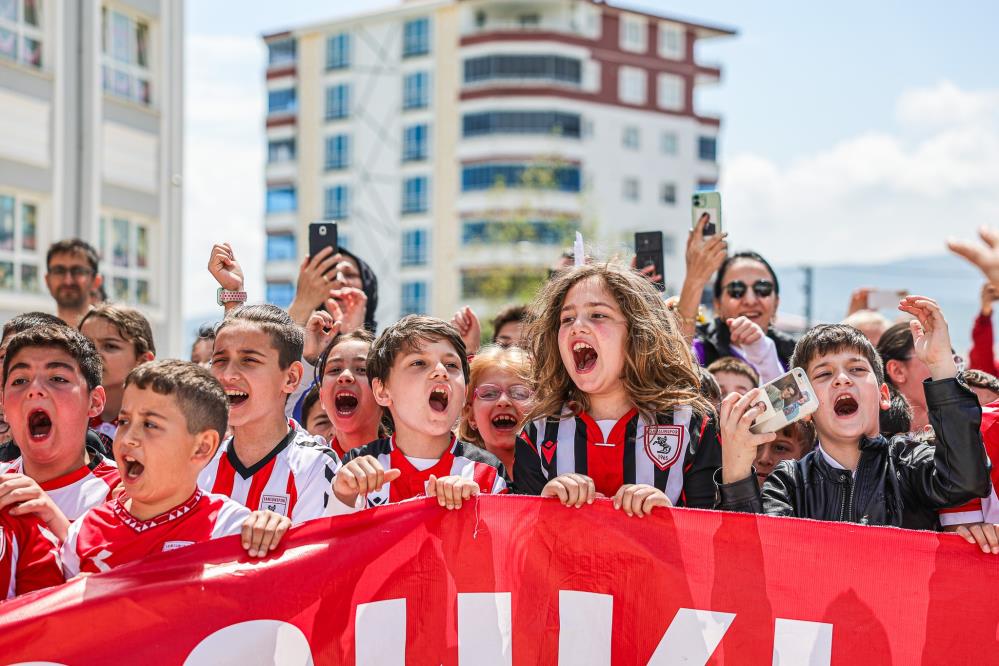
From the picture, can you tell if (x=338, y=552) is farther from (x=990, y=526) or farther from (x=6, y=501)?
(x=990, y=526)

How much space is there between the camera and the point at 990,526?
12.5ft

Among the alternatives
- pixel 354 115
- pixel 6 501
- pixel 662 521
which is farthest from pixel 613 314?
pixel 354 115

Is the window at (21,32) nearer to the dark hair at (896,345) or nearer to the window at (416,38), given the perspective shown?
the dark hair at (896,345)

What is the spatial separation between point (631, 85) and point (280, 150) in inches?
867

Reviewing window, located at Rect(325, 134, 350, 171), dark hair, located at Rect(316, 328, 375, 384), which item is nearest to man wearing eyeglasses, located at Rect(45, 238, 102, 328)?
dark hair, located at Rect(316, 328, 375, 384)

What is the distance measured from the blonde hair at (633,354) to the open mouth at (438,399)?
376mm

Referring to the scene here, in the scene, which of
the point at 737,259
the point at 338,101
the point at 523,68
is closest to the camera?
the point at 737,259

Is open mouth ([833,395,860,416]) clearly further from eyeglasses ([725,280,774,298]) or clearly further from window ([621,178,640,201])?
window ([621,178,640,201])

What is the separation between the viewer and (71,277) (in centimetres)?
837

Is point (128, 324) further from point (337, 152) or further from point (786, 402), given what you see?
point (337, 152)

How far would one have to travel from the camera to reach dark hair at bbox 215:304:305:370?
5012mm

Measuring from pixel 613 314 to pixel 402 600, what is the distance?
1.43 m

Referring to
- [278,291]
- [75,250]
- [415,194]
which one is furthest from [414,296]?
[75,250]

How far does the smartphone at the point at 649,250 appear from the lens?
6246 mm
